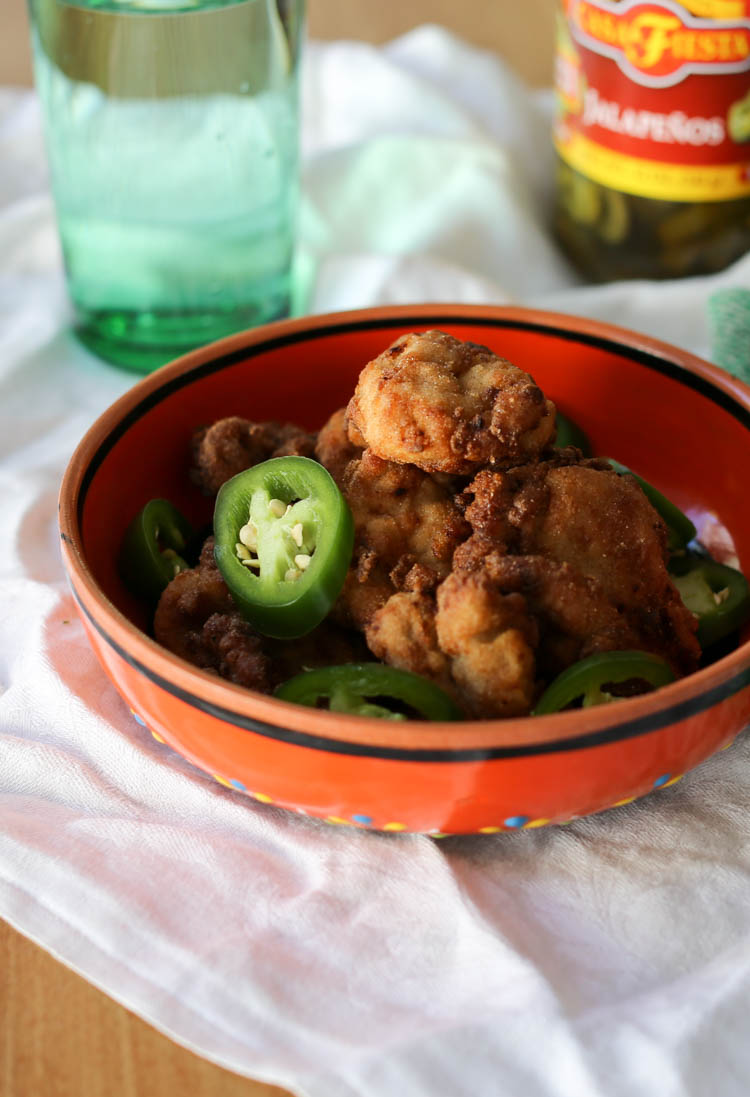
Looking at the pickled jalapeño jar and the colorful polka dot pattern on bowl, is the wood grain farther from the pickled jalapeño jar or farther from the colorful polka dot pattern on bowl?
the pickled jalapeño jar

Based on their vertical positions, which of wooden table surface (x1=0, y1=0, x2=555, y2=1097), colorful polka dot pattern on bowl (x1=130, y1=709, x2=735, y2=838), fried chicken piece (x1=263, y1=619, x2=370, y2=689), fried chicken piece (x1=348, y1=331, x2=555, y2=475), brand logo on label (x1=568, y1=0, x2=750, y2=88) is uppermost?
brand logo on label (x1=568, y1=0, x2=750, y2=88)

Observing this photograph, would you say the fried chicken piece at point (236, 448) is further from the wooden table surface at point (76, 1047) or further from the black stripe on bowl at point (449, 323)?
the wooden table surface at point (76, 1047)

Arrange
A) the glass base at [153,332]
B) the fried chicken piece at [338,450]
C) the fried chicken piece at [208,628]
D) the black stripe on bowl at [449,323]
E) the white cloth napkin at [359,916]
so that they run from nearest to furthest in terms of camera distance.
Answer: the white cloth napkin at [359,916] < the fried chicken piece at [208,628] < the fried chicken piece at [338,450] < the black stripe on bowl at [449,323] < the glass base at [153,332]

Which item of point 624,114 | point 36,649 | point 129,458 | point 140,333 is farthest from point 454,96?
point 36,649

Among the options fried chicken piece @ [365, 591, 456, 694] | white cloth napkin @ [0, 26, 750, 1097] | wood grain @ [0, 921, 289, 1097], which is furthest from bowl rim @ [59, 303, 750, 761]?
wood grain @ [0, 921, 289, 1097]

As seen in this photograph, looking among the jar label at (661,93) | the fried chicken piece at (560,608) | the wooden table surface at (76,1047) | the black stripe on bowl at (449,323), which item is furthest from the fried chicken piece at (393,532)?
the jar label at (661,93)

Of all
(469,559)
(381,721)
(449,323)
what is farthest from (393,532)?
(449,323)
